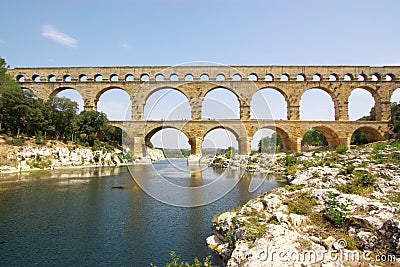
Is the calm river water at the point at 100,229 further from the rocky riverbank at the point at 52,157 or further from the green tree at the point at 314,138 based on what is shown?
the green tree at the point at 314,138

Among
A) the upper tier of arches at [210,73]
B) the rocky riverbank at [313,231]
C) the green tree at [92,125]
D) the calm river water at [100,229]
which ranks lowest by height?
the calm river water at [100,229]

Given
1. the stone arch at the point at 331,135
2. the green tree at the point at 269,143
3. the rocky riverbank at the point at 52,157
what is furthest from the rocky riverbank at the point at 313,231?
the stone arch at the point at 331,135

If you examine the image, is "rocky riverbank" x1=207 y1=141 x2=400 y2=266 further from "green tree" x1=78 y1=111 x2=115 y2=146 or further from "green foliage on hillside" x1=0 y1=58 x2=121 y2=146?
"green tree" x1=78 y1=111 x2=115 y2=146

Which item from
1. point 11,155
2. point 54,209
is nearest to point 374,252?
point 54,209

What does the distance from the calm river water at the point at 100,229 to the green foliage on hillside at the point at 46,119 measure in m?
14.9

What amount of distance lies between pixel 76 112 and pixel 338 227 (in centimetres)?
2878

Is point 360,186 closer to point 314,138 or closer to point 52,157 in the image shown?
point 52,157

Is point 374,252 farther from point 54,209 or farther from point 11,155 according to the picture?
point 11,155

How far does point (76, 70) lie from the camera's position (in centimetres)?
3052

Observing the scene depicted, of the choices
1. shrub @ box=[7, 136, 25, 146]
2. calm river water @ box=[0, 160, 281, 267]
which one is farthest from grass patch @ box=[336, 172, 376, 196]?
shrub @ box=[7, 136, 25, 146]

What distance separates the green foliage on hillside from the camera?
23.8m

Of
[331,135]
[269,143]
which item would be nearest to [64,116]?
[269,143]

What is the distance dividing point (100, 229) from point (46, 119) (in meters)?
23.1

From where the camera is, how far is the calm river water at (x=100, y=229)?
5.86 meters
